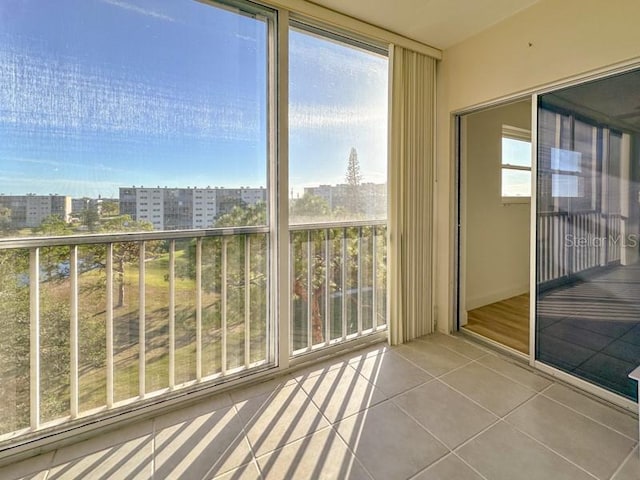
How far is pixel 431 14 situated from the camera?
228 centimetres

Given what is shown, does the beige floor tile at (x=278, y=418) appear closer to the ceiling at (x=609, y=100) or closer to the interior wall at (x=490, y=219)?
the interior wall at (x=490, y=219)

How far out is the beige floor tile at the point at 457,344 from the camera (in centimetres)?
257

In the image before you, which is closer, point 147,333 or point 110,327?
point 110,327

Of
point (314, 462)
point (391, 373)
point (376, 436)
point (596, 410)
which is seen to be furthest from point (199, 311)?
point (596, 410)

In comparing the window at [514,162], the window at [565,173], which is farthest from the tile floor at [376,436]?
the window at [514,162]

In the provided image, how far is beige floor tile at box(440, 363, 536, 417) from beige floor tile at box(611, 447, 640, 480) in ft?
1.63

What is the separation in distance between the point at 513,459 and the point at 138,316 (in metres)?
2.14

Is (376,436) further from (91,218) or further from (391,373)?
(91,218)

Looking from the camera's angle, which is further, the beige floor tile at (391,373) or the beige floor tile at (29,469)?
the beige floor tile at (391,373)

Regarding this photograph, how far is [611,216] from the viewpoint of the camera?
76.0 inches

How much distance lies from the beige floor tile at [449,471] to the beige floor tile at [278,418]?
0.57 metres

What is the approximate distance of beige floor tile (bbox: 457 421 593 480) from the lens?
1.42 meters

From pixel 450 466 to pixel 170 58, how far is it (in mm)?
2631

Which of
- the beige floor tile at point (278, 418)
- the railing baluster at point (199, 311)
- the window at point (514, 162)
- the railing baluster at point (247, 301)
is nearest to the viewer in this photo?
the beige floor tile at point (278, 418)
